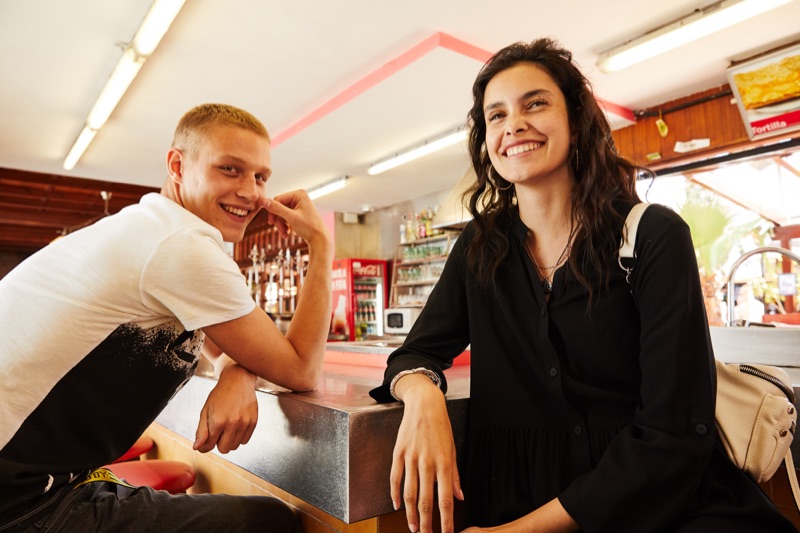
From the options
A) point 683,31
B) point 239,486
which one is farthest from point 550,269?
point 683,31

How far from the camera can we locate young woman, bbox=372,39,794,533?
0.91m

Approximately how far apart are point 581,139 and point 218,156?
98 centimetres

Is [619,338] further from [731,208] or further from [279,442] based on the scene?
[731,208]

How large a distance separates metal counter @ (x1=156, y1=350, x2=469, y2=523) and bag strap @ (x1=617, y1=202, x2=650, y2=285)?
48 cm

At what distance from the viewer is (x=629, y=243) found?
42.5 inches

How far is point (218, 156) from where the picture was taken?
4.74 feet

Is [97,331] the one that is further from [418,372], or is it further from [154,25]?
[154,25]

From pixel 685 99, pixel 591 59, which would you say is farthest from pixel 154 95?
pixel 685 99

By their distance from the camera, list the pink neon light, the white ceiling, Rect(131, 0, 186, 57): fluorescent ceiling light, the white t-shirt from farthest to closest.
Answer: the pink neon light
the white ceiling
Rect(131, 0, 186, 57): fluorescent ceiling light
the white t-shirt

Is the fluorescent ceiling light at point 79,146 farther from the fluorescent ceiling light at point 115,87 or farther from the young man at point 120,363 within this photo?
the young man at point 120,363

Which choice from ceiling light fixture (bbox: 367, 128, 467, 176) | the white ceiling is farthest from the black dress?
ceiling light fixture (bbox: 367, 128, 467, 176)

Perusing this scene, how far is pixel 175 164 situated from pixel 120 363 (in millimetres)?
Answer: 627

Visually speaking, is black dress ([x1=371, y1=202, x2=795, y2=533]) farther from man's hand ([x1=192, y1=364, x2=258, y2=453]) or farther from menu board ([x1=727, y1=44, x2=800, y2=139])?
menu board ([x1=727, y1=44, x2=800, y2=139])

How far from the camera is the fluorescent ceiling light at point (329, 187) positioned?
7490 mm
